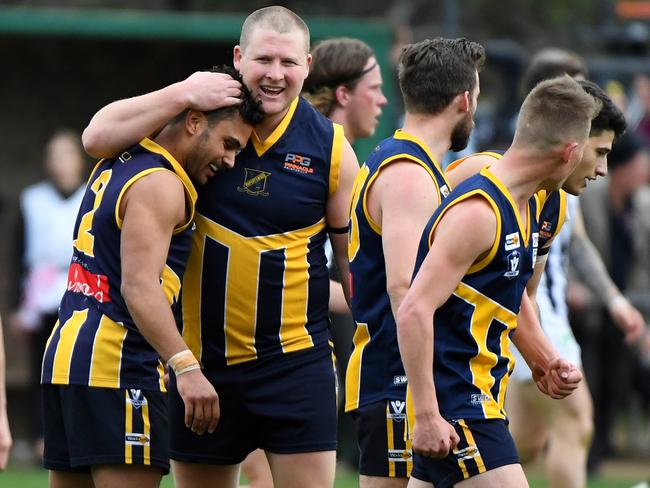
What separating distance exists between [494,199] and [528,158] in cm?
23

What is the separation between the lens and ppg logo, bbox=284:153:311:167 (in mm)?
5805

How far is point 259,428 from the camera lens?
589 cm

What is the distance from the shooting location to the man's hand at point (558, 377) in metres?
5.44

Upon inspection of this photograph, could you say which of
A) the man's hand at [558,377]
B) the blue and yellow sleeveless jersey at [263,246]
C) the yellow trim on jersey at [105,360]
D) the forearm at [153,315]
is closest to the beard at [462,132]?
the blue and yellow sleeveless jersey at [263,246]

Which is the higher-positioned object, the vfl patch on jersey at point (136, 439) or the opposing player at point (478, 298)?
the opposing player at point (478, 298)

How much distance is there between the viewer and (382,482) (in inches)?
221

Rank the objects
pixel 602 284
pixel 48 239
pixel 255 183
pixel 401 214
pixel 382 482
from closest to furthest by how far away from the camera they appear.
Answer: pixel 401 214
pixel 382 482
pixel 255 183
pixel 602 284
pixel 48 239

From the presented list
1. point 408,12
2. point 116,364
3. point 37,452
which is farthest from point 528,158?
point 408,12

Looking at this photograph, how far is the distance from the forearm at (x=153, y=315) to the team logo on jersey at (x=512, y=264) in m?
1.26

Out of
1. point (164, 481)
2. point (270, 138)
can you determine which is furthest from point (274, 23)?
point (164, 481)

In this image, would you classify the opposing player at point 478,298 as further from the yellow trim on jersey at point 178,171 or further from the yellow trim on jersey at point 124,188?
the yellow trim on jersey at point 124,188

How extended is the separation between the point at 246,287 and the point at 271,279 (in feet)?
0.35

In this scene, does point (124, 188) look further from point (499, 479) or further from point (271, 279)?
point (499, 479)

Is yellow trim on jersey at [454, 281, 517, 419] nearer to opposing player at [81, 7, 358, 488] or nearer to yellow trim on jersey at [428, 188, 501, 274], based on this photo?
yellow trim on jersey at [428, 188, 501, 274]
